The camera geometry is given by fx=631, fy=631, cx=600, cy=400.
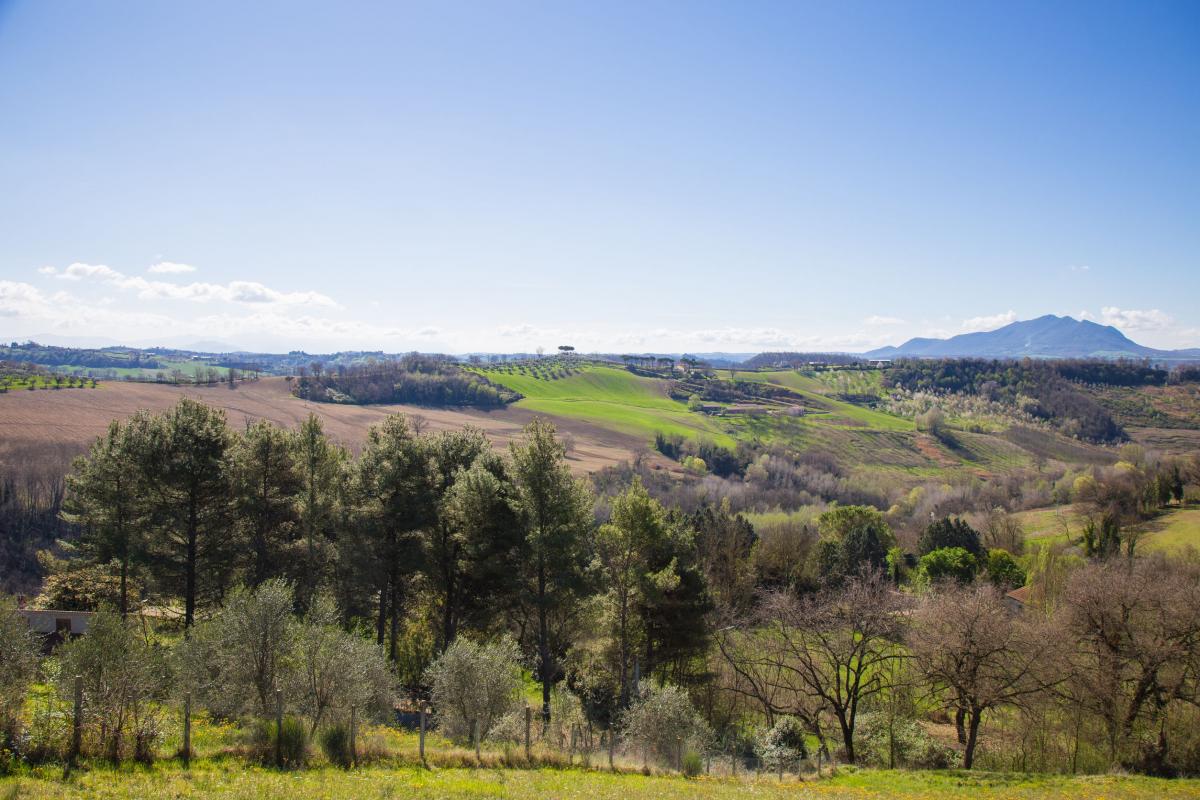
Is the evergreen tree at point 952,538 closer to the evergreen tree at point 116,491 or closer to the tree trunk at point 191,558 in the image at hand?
the tree trunk at point 191,558

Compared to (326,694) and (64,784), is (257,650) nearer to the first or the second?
(326,694)

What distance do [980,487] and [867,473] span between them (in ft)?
75.4

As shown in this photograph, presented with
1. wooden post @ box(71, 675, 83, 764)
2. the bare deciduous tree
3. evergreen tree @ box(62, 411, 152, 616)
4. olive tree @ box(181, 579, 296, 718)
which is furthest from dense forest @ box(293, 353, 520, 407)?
wooden post @ box(71, 675, 83, 764)

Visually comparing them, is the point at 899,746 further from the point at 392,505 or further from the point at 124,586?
the point at 124,586

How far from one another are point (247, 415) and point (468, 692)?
4749 inches

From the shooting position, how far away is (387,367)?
189m

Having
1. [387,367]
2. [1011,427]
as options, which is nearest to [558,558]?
[387,367]

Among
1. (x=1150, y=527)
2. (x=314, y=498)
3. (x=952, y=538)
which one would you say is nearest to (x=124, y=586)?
(x=314, y=498)

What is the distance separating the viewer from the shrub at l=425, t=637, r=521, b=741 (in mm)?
18859

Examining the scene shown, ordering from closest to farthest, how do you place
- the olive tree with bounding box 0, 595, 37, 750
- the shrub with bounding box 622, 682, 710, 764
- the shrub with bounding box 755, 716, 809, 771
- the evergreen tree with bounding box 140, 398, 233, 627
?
the olive tree with bounding box 0, 595, 37, 750 < the shrub with bounding box 622, 682, 710, 764 < the shrub with bounding box 755, 716, 809, 771 < the evergreen tree with bounding box 140, 398, 233, 627

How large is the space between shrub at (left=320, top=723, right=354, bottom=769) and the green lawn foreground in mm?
678

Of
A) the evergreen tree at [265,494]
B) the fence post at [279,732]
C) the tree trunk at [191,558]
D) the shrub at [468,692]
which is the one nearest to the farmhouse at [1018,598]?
the shrub at [468,692]

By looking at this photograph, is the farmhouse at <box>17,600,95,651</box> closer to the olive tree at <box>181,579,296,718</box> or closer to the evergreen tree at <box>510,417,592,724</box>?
the olive tree at <box>181,579,296,718</box>

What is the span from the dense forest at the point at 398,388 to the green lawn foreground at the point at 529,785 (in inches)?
5987
